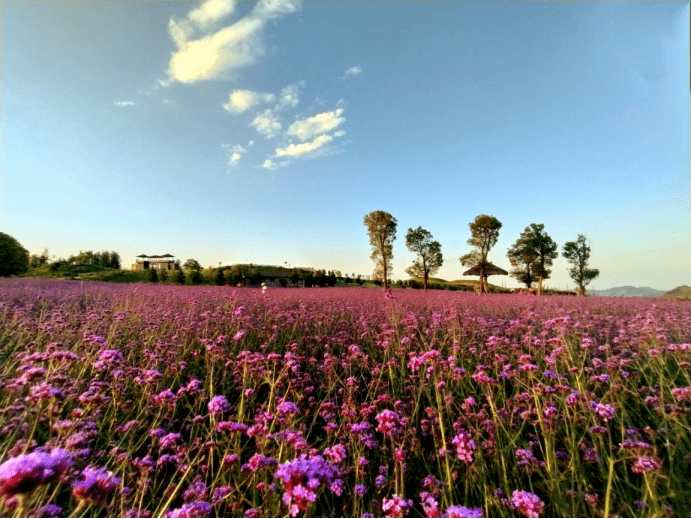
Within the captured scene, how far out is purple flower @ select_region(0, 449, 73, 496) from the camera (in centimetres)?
92

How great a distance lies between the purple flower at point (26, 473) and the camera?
3.00 ft

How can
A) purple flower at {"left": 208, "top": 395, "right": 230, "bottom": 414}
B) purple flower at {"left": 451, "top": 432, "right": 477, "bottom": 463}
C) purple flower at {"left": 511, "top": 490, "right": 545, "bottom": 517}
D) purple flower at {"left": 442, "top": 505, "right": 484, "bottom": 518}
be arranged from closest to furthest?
purple flower at {"left": 442, "top": 505, "right": 484, "bottom": 518}
purple flower at {"left": 511, "top": 490, "right": 545, "bottom": 517}
purple flower at {"left": 451, "top": 432, "right": 477, "bottom": 463}
purple flower at {"left": 208, "top": 395, "right": 230, "bottom": 414}

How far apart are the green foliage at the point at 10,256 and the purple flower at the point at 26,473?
26.4 meters

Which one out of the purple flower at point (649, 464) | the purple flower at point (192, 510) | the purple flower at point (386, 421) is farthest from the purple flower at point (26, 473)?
the purple flower at point (649, 464)

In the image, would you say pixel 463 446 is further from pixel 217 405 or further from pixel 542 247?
pixel 542 247

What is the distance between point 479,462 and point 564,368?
246 centimetres

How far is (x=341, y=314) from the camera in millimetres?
6941

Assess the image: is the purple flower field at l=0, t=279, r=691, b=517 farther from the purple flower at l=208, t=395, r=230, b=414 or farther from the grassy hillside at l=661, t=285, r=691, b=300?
the grassy hillside at l=661, t=285, r=691, b=300

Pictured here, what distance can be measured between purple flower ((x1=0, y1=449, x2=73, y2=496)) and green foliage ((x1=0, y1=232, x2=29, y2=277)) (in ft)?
86.6

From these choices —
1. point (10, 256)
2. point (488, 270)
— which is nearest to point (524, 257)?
point (488, 270)

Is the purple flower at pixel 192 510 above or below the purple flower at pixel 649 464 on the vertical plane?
below

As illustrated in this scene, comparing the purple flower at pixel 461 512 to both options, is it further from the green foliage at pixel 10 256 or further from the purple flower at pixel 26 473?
the green foliage at pixel 10 256

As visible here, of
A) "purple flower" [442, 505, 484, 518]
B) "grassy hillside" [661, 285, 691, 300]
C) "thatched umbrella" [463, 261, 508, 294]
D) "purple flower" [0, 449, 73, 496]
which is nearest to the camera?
"purple flower" [0, 449, 73, 496]

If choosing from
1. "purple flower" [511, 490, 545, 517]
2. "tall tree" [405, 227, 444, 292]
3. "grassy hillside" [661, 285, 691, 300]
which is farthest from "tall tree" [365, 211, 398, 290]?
"purple flower" [511, 490, 545, 517]
